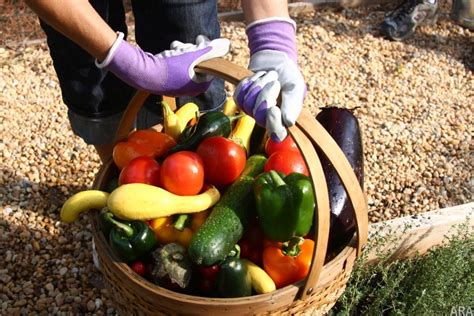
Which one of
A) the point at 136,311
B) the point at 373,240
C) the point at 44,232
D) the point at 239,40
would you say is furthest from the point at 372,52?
the point at 136,311

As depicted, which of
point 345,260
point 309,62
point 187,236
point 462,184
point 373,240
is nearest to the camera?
point 345,260

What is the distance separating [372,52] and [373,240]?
59.5 inches

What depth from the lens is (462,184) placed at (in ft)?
8.43

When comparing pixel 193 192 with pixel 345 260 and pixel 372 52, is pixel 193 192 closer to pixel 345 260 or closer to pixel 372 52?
pixel 345 260

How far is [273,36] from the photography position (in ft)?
5.02

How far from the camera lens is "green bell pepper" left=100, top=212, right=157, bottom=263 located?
141 cm

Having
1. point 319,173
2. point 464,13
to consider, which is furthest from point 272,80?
point 464,13

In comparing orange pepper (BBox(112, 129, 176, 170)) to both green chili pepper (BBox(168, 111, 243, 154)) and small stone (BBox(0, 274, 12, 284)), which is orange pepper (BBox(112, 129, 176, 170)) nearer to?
green chili pepper (BBox(168, 111, 243, 154))

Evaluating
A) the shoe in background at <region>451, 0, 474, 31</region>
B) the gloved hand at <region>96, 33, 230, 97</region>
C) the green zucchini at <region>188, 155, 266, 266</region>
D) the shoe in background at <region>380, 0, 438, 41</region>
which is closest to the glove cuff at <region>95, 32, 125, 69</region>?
the gloved hand at <region>96, 33, 230, 97</region>

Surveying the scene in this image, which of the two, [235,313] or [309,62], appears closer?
[235,313]

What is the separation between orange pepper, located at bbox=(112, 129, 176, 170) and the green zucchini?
0.76 feet

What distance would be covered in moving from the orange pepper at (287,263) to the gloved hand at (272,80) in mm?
278

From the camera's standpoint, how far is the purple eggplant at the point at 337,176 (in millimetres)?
1575

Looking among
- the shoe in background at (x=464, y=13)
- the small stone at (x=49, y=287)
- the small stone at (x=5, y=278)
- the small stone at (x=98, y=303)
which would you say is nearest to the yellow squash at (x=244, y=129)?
the small stone at (x=98, y=303)
